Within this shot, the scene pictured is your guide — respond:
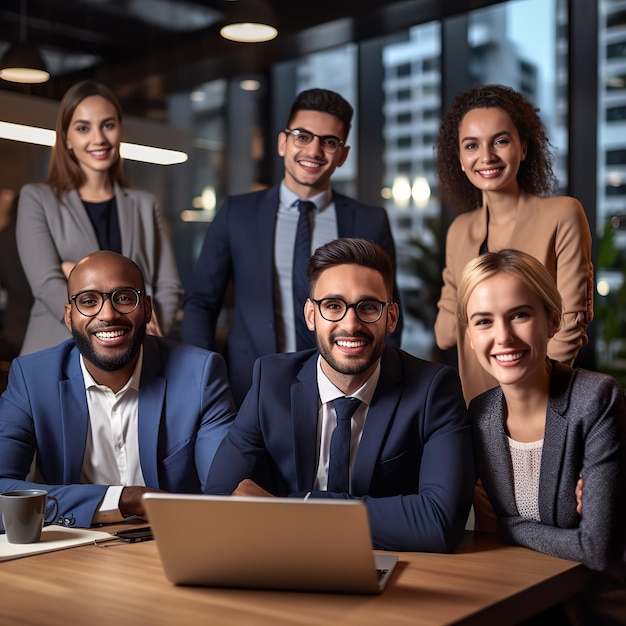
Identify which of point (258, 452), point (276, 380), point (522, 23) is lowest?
point (258, 452)

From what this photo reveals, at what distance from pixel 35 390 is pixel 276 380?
2.23 feet

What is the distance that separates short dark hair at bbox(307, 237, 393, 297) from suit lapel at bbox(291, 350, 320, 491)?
25cm

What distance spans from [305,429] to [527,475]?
52 centimetres

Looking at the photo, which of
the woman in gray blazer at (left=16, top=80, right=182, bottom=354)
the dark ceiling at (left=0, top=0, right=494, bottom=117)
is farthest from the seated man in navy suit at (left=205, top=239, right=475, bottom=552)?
the dark ceiling at (left=0, top=0, right=494, bottom=117)

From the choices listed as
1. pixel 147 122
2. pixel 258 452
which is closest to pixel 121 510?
pixel 258 452

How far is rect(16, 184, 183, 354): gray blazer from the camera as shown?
11.3 ft

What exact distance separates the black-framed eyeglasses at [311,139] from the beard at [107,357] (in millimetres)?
1091

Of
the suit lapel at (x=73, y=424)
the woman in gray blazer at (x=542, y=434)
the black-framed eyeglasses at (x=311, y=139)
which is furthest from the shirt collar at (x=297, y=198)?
the woman in gray blazer at (x=542, y=434)

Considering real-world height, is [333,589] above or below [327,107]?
below

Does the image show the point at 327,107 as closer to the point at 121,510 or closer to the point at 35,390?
the point at 35,390

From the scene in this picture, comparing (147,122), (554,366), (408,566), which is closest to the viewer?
(408,566)

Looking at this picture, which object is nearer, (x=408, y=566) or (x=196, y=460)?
(x=408, y=566)

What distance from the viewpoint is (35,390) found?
245cm

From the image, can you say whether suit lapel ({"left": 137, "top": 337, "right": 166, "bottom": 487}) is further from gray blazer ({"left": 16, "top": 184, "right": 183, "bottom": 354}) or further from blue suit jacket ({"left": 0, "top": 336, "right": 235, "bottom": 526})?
gray blazer ({"left": 16, "top": 184, "right": 183, "bottom": 354})
